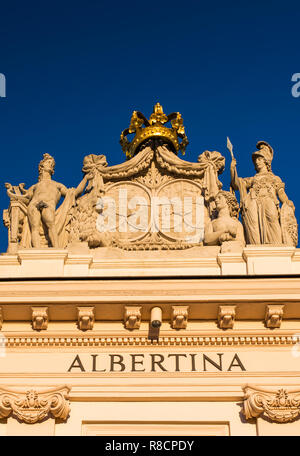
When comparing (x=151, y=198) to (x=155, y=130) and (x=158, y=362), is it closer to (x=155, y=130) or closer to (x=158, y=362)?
(x=155, y=130)

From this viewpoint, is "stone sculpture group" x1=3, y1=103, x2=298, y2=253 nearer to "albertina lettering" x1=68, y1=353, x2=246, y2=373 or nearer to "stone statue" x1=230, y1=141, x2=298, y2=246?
"stone statue" x1=230, y1=141, x2=298, y2=246

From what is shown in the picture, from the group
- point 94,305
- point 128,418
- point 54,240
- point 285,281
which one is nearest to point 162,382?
point 128,418

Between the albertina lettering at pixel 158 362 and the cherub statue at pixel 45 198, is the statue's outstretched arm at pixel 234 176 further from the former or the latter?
the albertina lettering at pixel 158 362

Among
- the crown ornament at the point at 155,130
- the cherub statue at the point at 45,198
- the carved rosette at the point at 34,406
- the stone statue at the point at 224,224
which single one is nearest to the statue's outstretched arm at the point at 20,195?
the cherub statue at the point at 45,198

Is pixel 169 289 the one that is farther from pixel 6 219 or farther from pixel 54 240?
pixel 6 219

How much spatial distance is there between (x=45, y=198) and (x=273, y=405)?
5.88 m

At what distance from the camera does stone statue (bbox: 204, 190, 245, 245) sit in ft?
47.5

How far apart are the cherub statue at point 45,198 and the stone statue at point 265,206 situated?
309 cm

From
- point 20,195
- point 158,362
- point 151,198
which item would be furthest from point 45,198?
point 158,362

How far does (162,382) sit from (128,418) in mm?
754

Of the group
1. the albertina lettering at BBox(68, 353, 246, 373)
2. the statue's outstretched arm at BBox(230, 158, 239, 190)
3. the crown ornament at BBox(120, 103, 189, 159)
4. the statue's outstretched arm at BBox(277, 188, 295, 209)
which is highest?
the crown ornament at BBox(120, 103, 189, 159)

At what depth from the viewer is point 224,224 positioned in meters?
14.6

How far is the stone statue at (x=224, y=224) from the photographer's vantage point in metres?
14.5

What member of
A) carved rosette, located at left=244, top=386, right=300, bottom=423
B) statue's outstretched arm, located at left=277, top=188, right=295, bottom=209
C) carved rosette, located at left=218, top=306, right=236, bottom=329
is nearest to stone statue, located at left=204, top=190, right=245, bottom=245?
statue's outstretched arm, located at left=277, top=188, right=295, bottom=209
